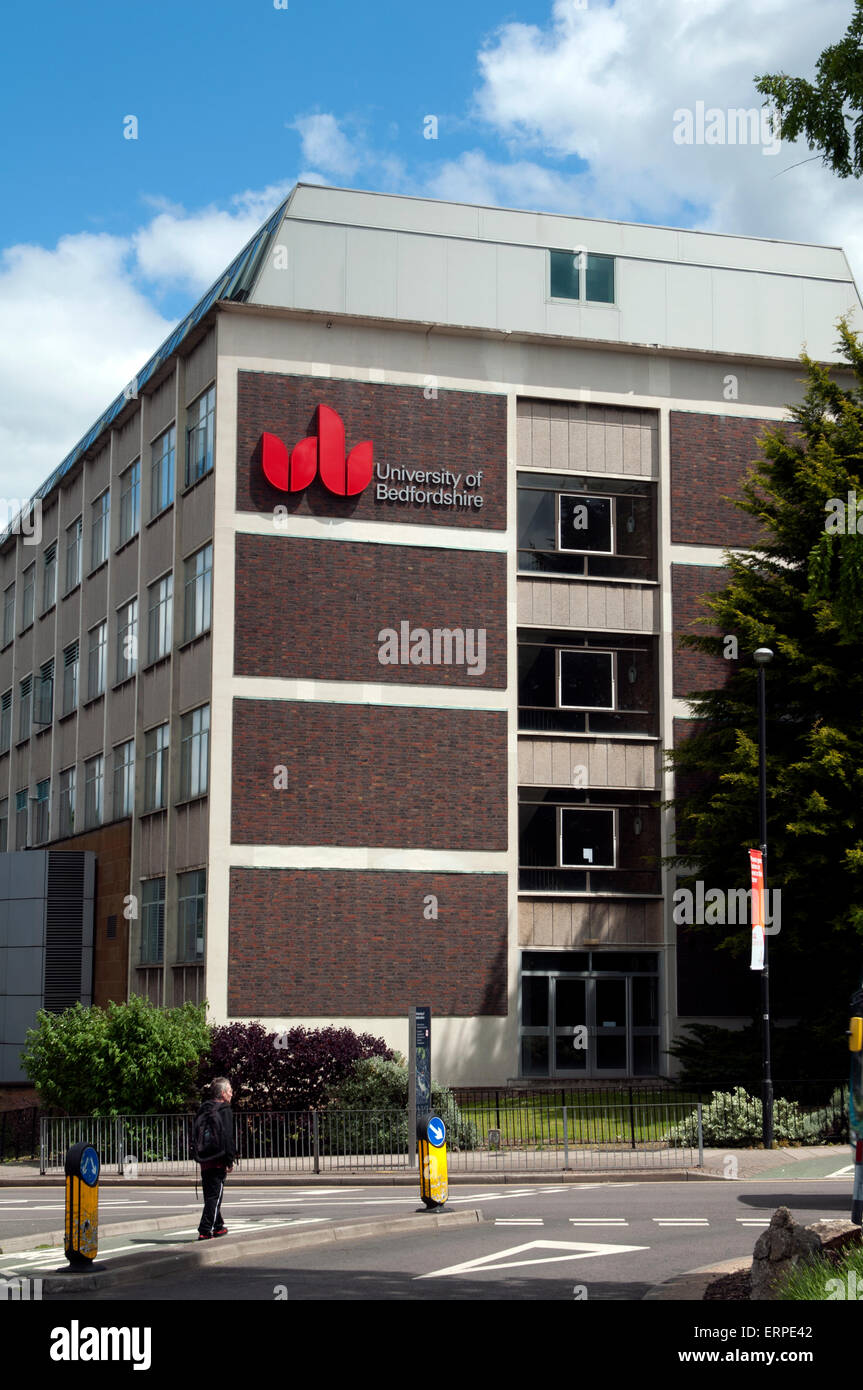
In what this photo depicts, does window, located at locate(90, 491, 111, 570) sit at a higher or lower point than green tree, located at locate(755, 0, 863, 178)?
higher

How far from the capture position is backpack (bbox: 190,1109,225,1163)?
16328 millimetres

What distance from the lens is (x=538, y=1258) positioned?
14.8 m

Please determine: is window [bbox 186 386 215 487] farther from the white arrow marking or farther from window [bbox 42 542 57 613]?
the white arrow marking

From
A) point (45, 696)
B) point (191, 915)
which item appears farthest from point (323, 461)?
point (45, 696)

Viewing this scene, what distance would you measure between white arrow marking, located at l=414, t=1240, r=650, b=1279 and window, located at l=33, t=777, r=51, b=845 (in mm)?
39160

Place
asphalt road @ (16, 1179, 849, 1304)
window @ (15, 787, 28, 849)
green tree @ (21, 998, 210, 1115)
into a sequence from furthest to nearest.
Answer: window @ (15, 787, 28, 849), green tree @ (21, 998, 210, 1115), asphalt road @ (16, 1179, 849, 1304)

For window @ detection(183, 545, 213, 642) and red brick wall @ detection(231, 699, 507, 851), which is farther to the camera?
window @ detection(183, 545, 213, 642)

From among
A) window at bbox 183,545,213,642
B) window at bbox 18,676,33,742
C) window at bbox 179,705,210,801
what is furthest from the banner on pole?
window at bbox 18,676,33,742

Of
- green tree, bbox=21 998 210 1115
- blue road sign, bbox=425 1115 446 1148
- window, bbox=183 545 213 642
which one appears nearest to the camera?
blue road sign, bbox=425 1115 446 1148

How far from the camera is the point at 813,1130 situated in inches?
1137

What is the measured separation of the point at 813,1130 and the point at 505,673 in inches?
531

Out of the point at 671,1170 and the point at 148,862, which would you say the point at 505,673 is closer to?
the point at 148,862

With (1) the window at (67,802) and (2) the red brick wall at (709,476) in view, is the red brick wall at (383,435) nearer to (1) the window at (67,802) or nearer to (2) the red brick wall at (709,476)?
(2) the red brick wall at (709,476)
